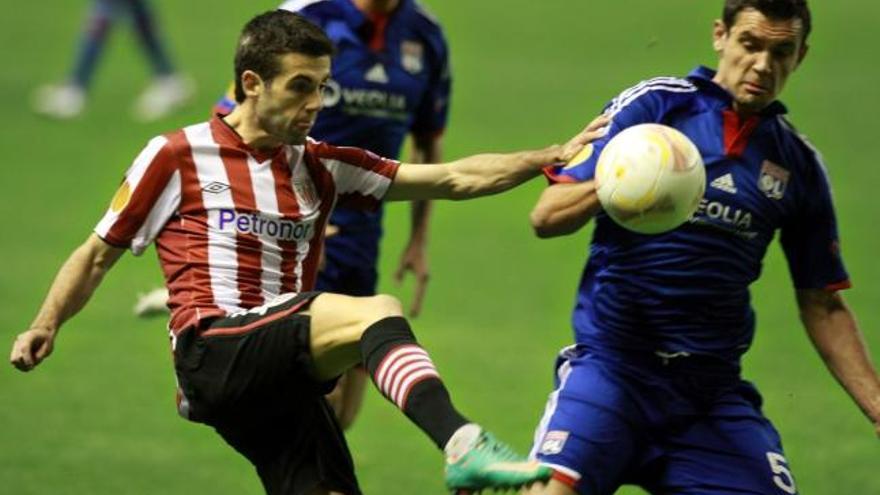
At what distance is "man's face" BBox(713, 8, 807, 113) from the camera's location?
7531mm

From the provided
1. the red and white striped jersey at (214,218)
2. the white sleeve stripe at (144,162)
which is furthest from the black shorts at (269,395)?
the white sleeve stripe at (144,162)

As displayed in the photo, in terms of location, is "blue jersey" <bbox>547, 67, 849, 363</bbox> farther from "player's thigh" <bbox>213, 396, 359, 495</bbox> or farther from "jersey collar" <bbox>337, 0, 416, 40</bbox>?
"jersey collar" <bbox>337, 0, 416, 40</bbox>

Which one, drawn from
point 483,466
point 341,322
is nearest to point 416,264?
point 341,322

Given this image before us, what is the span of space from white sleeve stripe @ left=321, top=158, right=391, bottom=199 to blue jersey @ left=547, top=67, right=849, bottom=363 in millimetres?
903

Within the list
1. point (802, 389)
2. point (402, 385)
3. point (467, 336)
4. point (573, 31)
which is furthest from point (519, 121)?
point (402, 385)

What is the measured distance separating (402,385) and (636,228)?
45.0 inches

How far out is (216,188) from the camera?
23.9 ft

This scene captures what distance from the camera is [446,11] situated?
26594 millimetres

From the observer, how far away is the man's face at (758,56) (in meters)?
7.53

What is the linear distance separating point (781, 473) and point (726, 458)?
222 millimetres

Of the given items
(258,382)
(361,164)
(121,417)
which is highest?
(361,164)

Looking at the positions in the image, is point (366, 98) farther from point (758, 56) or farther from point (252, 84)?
point (758, 56)

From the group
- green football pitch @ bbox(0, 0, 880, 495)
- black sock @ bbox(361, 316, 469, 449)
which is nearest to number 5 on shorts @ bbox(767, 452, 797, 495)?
black sock @ bbox(361, 316, 469, 449)

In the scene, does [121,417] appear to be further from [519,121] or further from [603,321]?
[519,121]
